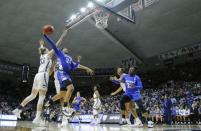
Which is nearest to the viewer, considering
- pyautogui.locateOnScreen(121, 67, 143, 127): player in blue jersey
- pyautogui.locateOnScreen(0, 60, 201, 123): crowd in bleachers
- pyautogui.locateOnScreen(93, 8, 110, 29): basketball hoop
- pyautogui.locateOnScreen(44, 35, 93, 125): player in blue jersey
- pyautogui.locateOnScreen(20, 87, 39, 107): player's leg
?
pyautogui.locateOnScreen(20, 87, 39, 107): player's leg

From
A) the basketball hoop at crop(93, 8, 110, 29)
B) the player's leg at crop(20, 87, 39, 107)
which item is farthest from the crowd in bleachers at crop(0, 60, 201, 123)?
the player's leg at crop(20, 87, 39, 107)

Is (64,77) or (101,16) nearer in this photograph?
(64,77)

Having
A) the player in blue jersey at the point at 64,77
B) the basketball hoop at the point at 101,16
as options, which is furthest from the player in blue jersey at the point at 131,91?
the basketball hoop at the point at 101,16

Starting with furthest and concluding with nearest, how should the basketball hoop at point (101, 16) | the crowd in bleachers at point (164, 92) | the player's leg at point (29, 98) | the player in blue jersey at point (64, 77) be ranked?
the basketball hoop at point (101, 16), the crowd in bleachers at point (164, 92), the player in blue jersey at point (64, 77), the player's leg at point (29, 98)

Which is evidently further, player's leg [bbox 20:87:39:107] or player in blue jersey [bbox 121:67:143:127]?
player in blue jersey [bbox 121:67:143:127]

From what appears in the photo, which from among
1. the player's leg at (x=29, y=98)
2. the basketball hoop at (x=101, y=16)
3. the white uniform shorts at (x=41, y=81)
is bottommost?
the player's leg at (x=29, y=98)

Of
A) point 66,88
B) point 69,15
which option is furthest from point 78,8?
point 66,88

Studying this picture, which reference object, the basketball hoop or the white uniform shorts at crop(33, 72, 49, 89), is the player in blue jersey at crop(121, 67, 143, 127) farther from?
the basketball hoop

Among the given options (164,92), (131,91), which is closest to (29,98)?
(131,91)

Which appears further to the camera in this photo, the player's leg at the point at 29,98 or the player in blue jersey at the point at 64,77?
the player in blue jersey at the point at 64,77

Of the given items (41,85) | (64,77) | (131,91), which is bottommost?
(131,91)

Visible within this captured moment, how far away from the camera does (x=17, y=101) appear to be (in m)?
35.0

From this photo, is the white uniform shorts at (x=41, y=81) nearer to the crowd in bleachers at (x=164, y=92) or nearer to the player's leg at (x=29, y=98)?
the player's leg at (x=29, y=98)

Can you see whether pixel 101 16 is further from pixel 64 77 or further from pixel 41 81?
pixel 41 81
